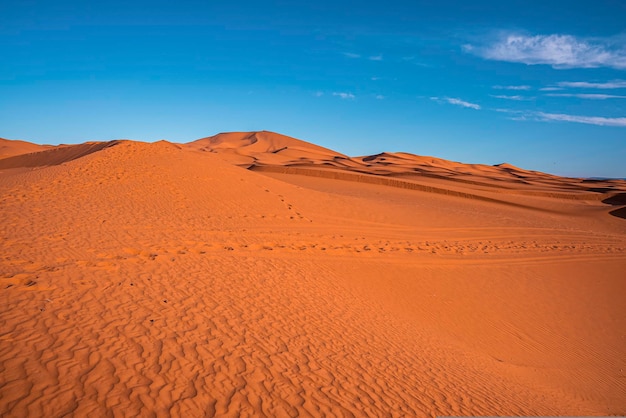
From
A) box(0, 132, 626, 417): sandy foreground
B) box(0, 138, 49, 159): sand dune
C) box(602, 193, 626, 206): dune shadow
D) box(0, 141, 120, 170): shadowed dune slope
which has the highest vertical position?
box(0, 138, 49, 159): sand dune

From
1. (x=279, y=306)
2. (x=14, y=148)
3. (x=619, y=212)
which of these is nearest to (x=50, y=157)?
(x=279, y=306)

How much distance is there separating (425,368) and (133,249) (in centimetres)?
714

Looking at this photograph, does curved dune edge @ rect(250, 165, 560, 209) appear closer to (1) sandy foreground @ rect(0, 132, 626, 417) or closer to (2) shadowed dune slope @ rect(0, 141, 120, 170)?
(1) sandy foreground @ rect(0, 132, 626, 417)

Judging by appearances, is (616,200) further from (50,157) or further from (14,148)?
(14,148)

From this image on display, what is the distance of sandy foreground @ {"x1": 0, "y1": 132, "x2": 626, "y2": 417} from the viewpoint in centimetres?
440

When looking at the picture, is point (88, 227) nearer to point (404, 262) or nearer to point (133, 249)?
point (133, 249)

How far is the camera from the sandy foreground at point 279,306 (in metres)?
4.40

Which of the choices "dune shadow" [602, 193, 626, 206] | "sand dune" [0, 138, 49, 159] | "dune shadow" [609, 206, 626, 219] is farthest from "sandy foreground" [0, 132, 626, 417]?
"sand dune" [0, 138, 49, 159]

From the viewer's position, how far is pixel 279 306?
22.8ft

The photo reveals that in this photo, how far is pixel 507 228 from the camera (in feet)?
58.2

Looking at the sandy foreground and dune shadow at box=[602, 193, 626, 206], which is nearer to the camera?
the sandy foreground

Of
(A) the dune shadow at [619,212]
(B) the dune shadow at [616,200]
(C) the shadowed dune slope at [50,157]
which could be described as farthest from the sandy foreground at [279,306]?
(B) the dune shadow at [616,200]

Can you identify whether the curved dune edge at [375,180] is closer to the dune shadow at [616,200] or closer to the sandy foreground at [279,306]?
the sandy foreground at [279,306]

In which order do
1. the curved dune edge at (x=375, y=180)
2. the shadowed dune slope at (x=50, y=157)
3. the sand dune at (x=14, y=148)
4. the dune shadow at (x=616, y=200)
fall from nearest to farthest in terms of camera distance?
the curved dune edge at (x=375, y=180) → the shadowed dune slope at (x=50, y=157) → the dune shadow at (x=616, y=200) → the sand dune at (x=14, y=148)
